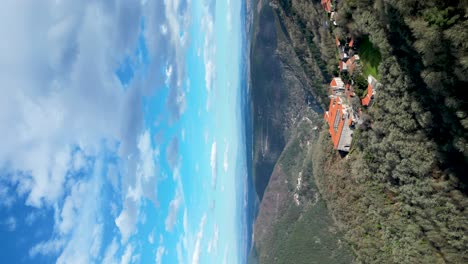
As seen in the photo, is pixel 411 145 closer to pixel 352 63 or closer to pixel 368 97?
pixel 368 97

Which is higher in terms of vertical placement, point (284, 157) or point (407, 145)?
point (284, 157)

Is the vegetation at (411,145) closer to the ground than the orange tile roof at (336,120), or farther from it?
closer to the ground

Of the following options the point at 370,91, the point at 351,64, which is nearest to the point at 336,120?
the point at 351,64

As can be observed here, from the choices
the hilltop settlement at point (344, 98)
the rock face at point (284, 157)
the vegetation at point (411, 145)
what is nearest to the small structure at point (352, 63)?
the hilltop settlement at point (344, 98)

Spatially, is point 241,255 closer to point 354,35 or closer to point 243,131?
point 243,131

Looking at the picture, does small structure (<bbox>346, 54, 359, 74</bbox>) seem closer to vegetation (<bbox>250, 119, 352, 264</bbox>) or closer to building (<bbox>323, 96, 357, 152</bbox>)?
building (<bbox>323, 96, 357, 152</bbox>)

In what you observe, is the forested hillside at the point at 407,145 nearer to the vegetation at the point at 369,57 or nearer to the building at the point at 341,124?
the vegetation at the point at 369,57

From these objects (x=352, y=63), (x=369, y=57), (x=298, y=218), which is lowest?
(x=298, y=218)
